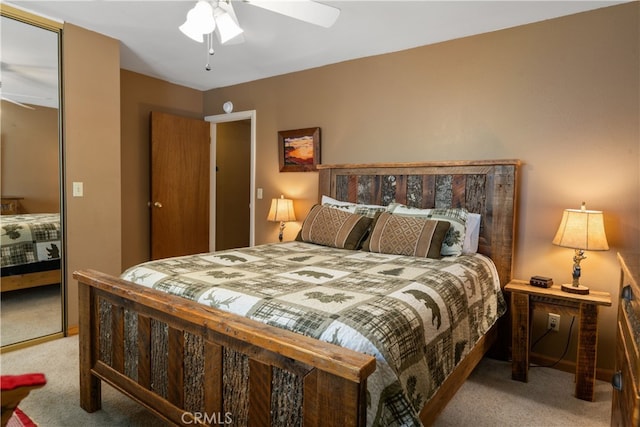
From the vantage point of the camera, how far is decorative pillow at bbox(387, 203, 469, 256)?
255 cm

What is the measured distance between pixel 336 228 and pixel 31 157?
7.28ft

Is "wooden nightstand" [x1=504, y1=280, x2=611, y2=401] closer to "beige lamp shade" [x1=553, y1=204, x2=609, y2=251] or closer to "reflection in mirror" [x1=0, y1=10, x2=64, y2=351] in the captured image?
"beige lamp shade" [x1=553, y1=204, x2=609, y2=251]

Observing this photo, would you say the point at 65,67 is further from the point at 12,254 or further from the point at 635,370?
the point at 635,370

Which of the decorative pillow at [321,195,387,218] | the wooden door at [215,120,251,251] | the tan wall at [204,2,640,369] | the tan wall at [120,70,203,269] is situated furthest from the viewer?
the wooden door at [215,120,251,251]

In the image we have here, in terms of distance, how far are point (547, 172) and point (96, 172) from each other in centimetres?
340

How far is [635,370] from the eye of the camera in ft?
3.45

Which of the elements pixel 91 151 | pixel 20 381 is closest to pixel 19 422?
pixel 20 381

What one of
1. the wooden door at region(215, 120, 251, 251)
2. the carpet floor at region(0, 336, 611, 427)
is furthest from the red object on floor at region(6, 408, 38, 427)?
the wooden door at region(215, 120, 251, 251)

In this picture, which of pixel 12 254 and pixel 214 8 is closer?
pixel 214 8

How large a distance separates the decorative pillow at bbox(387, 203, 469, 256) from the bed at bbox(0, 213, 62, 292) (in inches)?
102

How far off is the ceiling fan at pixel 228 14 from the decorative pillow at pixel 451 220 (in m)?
1.43

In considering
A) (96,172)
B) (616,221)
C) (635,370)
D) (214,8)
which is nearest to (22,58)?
(96,172)

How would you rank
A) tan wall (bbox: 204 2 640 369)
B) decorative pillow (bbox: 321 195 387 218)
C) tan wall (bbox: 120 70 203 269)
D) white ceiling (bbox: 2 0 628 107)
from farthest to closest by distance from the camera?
tan wall (bbox: 120 70 203 269) < decorative pillow (bbox: 321 195 387 218) < white ceiling (bbox: 2 0 628 107) < tan wall (bbox: 204 2 640 369)

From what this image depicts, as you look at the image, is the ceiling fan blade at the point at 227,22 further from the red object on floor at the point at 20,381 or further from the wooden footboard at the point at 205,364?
the red object on floor at the point at 20,381
